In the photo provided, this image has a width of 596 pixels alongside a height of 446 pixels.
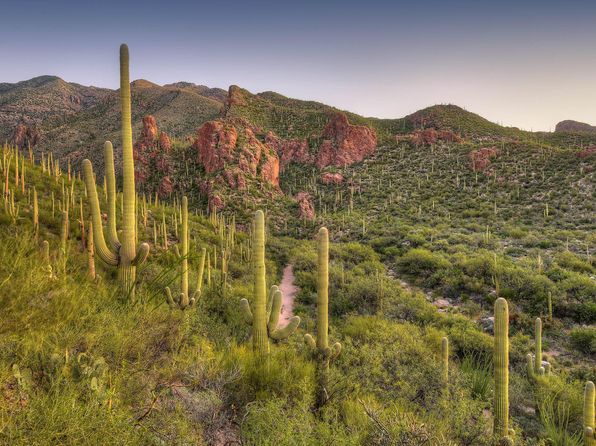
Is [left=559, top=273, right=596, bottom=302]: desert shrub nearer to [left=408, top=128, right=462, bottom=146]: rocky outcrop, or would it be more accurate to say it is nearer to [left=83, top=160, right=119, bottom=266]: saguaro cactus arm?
[left=83, top=160, right=119, bottom=266]: saguaro cactus arm

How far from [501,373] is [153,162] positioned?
4027 cm

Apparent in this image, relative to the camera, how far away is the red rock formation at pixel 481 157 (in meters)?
34.0

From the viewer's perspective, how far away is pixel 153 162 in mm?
38625

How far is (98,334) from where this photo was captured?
10.4 feet

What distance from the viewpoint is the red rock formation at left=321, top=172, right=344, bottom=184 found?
39.4m

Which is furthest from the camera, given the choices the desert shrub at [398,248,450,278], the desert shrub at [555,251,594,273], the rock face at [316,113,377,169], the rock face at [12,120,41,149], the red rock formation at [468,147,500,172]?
the rock face at [12,120,41,149]

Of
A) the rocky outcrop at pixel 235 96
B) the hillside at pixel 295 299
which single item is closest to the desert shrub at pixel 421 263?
the hillside at pixel 295 299

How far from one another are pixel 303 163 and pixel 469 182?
21518 mm

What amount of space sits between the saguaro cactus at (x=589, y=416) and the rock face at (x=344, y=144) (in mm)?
39615

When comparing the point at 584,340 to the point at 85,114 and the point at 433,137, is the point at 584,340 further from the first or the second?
the point at 85,114

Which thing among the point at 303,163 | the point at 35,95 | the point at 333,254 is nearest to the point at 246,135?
the point at 303,163


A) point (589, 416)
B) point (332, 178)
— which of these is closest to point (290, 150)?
point (332, 178)

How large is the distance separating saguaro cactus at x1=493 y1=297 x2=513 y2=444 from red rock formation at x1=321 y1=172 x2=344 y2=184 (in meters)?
34.6

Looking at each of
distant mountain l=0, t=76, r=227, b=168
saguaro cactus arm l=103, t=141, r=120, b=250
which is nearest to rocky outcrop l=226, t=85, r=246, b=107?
distant mountain l=0, t=76, r=227, b=168
